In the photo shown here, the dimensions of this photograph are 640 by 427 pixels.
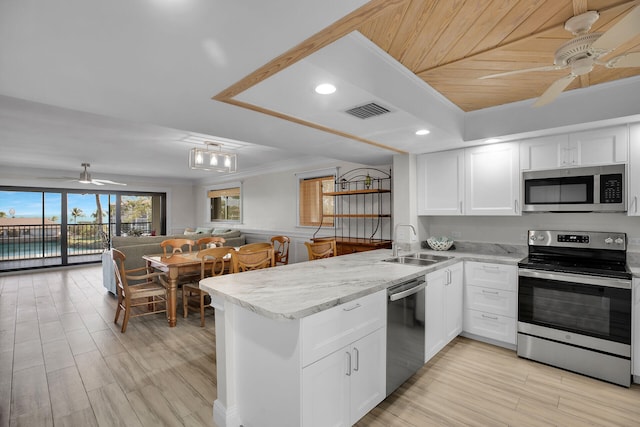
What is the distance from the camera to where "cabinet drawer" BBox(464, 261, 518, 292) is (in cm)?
295

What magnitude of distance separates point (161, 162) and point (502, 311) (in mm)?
6510

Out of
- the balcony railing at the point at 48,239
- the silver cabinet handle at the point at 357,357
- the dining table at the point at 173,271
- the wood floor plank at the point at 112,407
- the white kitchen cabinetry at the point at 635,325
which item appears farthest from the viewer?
the balcony railing at the point at 48,239

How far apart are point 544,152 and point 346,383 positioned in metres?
2.87

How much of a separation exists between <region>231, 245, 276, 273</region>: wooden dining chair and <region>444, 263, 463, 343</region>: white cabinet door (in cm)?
181

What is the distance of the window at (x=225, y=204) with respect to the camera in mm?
8031

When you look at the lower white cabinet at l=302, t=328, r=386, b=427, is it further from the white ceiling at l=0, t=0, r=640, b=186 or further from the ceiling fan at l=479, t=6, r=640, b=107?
the ceiling fan at l=479, t=6, r=640, b=107

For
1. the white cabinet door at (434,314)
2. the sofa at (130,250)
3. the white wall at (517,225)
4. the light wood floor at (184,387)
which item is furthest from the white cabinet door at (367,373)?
the sofa at (130,250)

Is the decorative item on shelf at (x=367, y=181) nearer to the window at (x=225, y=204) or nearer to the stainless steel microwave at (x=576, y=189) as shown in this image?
the stainless steel microwave at (x=576, y=189)

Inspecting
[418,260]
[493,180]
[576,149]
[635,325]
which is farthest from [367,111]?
[635,325]

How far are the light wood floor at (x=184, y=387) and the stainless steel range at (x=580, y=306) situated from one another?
0.15m

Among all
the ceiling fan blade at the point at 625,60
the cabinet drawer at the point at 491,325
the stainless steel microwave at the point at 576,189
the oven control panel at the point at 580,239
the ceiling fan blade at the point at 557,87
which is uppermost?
the ceiling fan blade at the point at 625,60

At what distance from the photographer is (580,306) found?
2549mm

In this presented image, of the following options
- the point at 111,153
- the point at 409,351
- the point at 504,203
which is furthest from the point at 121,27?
the point at 111,153

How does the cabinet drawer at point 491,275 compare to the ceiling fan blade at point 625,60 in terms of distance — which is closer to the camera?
the ceiling fan blade at point 625,60
